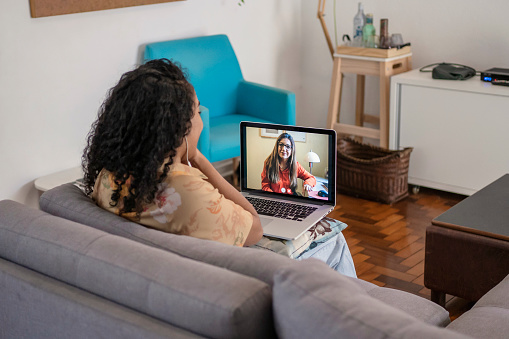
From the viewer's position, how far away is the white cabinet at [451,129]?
3475mm

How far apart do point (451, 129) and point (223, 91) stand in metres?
1.32

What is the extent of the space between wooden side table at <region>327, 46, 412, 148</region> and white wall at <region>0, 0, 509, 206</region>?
0.24 metres

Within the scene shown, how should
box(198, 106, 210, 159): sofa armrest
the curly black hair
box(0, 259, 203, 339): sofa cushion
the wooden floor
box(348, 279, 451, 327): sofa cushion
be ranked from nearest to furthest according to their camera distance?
box(0, 259, 203, 339): sofa cushion < the curly black hair < box(348, 279, 451, 327): sofa cushion < the wooden floor < box(198, 106, 210, 159): sofa armrest

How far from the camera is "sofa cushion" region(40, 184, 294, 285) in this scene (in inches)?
49.4

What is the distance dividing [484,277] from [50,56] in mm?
2179

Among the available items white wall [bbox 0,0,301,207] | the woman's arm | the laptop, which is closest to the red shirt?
the laptop

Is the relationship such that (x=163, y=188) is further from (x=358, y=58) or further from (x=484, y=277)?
(x=358, y=58)

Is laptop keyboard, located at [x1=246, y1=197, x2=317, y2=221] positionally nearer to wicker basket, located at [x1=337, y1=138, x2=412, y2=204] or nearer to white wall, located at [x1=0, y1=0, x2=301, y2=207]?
white wall, located at [x1=0, y1=0, x2=301, y2=207]

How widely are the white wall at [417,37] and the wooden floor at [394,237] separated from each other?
85 centimetres

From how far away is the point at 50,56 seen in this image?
3.13 m

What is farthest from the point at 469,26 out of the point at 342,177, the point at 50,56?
the point at 50,56

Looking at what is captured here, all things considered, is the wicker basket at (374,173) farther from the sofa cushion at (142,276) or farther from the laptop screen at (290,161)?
the sofa cushion at (142,276)

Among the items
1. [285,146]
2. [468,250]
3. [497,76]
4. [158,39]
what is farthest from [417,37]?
[285,146]

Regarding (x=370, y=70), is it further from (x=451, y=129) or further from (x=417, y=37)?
(x=451, y=129)
